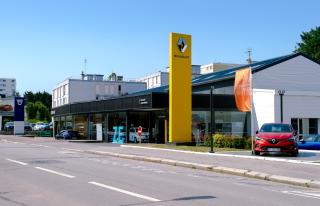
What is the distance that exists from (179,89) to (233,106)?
8147 mm

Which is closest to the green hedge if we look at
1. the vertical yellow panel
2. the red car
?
the vertical yellow panel

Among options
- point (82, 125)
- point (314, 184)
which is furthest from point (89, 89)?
point (314, 184)

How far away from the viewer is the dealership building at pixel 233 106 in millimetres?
37344

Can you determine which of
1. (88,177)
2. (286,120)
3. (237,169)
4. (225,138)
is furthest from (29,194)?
(286,120)

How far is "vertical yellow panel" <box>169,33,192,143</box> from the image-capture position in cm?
3425

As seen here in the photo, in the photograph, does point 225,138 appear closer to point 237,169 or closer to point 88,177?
point 237,169

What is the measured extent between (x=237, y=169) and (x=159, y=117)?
26701 millimetres

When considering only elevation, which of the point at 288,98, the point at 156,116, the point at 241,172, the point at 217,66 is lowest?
the point at 241,172

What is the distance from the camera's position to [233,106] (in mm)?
41156

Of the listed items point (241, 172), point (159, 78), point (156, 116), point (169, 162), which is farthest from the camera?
point (159, 78)

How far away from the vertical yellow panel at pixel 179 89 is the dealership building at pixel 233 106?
11.8 ft

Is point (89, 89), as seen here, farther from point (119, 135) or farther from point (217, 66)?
point (119, 135)

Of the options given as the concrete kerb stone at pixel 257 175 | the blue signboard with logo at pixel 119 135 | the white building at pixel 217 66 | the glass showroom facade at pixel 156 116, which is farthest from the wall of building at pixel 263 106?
the white building at pixel 217 66

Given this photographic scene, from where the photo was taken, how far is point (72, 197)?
33.4 ft
